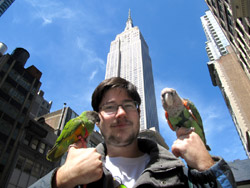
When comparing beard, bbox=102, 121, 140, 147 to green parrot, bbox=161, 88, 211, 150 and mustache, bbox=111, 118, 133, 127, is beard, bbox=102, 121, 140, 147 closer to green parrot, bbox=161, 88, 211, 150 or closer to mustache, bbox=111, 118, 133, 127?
mustache, bbox=111, 118, 133, 127

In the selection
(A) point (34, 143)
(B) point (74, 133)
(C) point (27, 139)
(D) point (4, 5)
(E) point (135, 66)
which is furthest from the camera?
(E) point (135, 66)

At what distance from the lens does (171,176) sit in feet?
5.47

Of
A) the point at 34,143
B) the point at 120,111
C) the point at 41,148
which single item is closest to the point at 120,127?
the point at 120,111

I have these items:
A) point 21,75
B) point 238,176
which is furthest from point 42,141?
point 238,176

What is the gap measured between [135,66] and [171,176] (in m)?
127

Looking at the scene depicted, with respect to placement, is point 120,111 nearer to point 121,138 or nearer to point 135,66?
point 121,138

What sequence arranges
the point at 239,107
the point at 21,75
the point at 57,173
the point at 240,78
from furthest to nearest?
the point at 240,78 < the point at 239,107 < the point at 21,75 < the point at 57,173

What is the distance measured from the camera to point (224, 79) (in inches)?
1698

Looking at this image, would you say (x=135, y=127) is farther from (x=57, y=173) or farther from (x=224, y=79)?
(x=224, y=79)

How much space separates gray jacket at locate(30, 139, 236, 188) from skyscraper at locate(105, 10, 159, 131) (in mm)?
105704

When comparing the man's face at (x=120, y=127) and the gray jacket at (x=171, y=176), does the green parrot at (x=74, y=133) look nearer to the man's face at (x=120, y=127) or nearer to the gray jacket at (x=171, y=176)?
A: the man's face at (x=120, y=127)

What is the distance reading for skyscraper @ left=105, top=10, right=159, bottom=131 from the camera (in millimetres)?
115250

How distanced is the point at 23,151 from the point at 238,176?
2530cm

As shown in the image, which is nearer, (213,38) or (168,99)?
(168,99)
